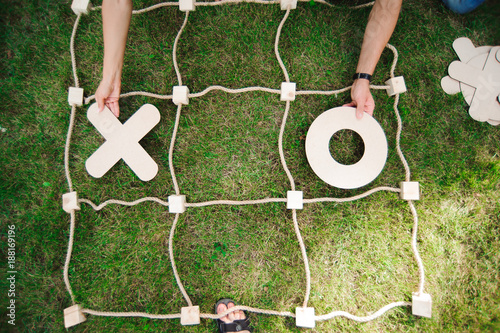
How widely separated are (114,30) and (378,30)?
1.24 meters

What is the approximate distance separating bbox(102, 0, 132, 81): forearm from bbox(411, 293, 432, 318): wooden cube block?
1.83 meters

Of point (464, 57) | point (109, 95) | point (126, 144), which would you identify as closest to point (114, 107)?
point (109, 95)

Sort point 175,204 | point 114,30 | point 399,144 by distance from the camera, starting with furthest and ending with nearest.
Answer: point 399,144 → point 175,204 → point 114,30

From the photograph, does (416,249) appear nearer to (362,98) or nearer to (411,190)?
(411,190)

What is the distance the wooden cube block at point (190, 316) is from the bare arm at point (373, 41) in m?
1.24

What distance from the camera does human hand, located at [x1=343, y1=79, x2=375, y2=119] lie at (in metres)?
1.39

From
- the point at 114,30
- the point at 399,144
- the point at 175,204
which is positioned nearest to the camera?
the point at 114,30

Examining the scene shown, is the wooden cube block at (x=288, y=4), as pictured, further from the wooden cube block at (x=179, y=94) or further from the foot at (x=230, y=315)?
the foot at (x=230, y=315)

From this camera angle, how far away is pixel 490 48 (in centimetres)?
160

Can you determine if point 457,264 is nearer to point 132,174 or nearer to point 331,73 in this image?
point 331,73

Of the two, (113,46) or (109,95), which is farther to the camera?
(109,95)

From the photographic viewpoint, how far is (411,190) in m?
1.42

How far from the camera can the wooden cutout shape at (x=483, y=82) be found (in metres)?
1.54

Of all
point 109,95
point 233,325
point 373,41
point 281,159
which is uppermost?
point 373,41
